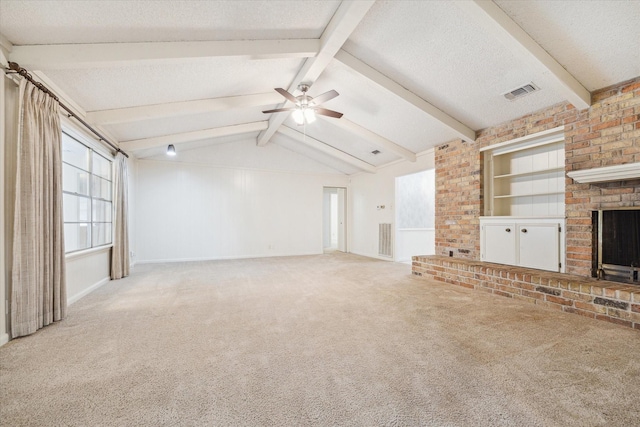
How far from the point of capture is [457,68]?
3326mm

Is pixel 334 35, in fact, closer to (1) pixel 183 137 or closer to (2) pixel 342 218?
(1) pixel 183 137

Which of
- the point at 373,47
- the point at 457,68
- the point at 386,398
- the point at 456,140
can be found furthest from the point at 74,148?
the point at 456,140

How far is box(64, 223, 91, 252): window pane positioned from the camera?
378 centimetres

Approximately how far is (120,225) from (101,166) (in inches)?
41.4

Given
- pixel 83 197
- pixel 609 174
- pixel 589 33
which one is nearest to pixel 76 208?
pixel 83 197

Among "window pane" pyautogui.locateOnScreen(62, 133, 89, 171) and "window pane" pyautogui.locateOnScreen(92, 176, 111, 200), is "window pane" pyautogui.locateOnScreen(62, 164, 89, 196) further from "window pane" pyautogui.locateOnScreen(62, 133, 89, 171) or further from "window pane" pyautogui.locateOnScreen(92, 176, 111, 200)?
"window pane" pyautogui.locateOnScreen(92, 176, 111, 200)

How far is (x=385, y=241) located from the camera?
7094mm

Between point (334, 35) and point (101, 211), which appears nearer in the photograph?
point (334, 35)

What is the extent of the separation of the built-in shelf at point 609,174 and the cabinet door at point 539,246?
750mm

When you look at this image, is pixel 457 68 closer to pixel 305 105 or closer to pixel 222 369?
pixel 305 105

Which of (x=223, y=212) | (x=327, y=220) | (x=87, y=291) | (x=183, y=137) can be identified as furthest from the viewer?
(x=327, y=220)

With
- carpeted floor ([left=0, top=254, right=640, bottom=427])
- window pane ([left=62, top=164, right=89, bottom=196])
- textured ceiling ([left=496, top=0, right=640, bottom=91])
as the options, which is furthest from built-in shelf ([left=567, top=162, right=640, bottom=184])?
window pane ([left=62, top=164, right=89, bottom=196])

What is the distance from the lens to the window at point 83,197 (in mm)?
3746

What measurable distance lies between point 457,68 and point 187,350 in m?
4.02
